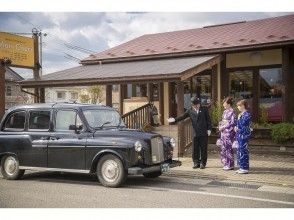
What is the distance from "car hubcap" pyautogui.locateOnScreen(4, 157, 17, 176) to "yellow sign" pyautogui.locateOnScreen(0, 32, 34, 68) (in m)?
7.74

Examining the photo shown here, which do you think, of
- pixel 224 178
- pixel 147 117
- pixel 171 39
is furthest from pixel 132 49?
pixel 224 178

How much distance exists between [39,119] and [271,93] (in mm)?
9845

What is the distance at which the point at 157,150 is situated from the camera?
27.8 ft

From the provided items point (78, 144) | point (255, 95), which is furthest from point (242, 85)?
point (78, 144)

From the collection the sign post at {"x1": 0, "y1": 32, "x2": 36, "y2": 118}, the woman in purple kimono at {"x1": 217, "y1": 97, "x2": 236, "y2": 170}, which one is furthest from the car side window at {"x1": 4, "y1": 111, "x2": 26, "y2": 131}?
the sign post at {"x1": 0, "y1": 32, "x2": 36, "y2": 118}

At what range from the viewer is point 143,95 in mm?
19562

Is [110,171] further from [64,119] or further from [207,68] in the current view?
[207,68]

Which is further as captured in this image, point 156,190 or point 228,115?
point 228,115

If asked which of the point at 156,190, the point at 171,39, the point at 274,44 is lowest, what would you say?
the point at 156,190

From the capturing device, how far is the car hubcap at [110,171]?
8070mm

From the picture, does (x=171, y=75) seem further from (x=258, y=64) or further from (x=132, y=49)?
(x=132, y=49)

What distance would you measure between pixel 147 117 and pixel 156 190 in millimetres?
8882

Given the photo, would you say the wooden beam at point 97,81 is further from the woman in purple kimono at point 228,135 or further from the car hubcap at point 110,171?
the car hubcap at point 110,171

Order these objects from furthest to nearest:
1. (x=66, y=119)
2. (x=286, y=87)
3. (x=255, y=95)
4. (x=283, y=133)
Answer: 1. (x=255, y=95)
2. (x=286, y=87)
3. (x=283, y=133)
4. (x=66, y=119)
